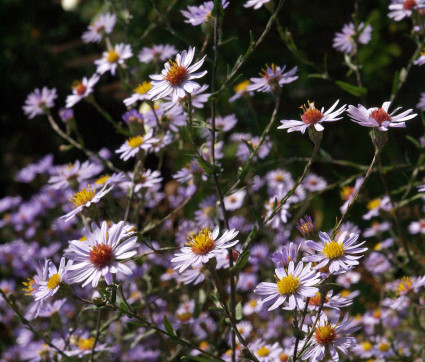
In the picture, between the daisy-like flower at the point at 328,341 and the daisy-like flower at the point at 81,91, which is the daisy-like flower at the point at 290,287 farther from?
the daisy-like flower at the point at 81,91

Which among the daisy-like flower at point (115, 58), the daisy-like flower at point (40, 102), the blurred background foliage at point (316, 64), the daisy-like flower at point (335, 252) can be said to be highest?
→ the blurred background foliage at point (316, 64)

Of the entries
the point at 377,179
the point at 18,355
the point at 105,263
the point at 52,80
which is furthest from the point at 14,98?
the point at 105,263

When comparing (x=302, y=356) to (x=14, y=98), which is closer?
(x=302, y=356)

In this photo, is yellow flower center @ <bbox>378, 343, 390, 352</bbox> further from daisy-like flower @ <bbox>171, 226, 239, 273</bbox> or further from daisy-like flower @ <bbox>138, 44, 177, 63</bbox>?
daisy-like flower @ <bbox>138, 44, 177, 63</bbox>

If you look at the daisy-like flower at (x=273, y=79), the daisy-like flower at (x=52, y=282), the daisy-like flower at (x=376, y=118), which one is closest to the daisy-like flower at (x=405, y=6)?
the daisy-like flower at (x=273, y=79)

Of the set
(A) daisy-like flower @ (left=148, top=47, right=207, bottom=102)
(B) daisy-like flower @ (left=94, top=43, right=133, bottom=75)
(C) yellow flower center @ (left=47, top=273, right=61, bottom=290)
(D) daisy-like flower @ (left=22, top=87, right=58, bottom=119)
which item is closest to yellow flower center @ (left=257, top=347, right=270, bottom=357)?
(C) yellow flower center @ (left=47, top=273, right=61, bottom=290)

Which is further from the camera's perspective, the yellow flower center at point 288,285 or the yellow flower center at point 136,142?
the yellow flower center at point 136,142

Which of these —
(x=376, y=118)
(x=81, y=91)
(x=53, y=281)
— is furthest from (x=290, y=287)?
(x=81, y=91)

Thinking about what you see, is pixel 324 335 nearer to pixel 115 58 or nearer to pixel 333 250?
pixel 333 250

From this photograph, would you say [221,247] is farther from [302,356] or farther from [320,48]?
[320,48]
